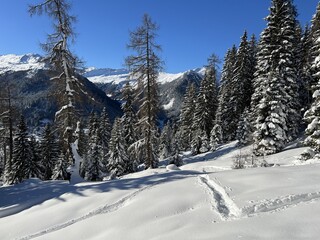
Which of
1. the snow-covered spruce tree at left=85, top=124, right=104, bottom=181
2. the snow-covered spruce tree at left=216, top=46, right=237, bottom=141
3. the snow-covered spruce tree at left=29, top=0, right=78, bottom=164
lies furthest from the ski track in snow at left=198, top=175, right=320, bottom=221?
the snow-covered spruce tree at left=216, top=46, right=237, bottom=141

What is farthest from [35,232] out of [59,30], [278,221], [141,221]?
[59,30]

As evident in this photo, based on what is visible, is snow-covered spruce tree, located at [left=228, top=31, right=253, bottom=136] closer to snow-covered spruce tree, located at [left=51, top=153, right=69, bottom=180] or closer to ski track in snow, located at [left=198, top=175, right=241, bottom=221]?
snow-covered spruce tree, located at [left=51, top=153, right=69, bottom=180]

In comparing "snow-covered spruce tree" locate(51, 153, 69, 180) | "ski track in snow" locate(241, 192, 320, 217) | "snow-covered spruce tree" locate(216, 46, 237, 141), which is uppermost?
"snow-covered spruce tree" locate(216, 46, 237, 141)

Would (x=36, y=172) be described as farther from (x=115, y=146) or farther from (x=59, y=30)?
(x=59, y=30)

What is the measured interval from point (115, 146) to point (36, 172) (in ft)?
31.5

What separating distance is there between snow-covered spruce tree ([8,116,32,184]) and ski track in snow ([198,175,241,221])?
28805 millimetres

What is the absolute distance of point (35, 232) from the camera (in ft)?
21.9

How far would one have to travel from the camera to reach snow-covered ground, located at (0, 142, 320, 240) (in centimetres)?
507

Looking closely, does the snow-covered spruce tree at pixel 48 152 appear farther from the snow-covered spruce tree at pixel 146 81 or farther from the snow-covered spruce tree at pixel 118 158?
the snow-covered spruce tree at pixel 146 81

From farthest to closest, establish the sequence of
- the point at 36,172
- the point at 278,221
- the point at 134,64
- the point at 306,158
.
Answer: the point at 36,172
the point at 134,64
the point at 306,158
the point at 278,221

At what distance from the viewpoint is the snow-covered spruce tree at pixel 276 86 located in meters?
24.6

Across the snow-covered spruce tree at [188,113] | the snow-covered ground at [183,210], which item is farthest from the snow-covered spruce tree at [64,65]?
the snow-covered spruce tree at [188,113]

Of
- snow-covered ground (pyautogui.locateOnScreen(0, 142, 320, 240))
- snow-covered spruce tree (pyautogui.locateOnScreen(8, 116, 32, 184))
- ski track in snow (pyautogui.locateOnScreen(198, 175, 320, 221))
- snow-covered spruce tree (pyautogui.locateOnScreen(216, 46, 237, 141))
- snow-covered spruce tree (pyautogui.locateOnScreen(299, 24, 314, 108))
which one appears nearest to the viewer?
snow-covered ground (pyautogui.locateOnScreen(0, 142, 320, 240))

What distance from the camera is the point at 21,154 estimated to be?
3173 cm
